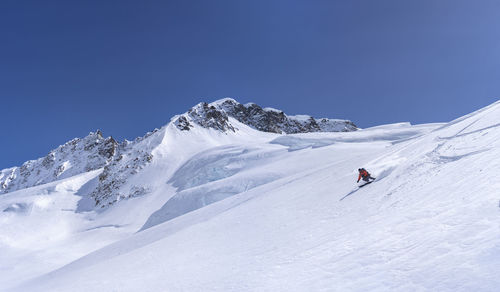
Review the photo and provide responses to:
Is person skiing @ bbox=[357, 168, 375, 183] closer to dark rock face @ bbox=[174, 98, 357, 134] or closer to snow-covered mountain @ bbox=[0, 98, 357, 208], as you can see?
snow-covered mountain @ bbox=[0, 98, 357, 208]

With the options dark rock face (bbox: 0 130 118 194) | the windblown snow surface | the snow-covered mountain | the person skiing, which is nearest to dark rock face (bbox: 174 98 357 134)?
the snow-covered mountain

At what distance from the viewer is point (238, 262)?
8547mm

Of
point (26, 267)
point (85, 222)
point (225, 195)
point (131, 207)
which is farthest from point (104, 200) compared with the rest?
point (225, 195)

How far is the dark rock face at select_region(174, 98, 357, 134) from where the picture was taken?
79.8 metres

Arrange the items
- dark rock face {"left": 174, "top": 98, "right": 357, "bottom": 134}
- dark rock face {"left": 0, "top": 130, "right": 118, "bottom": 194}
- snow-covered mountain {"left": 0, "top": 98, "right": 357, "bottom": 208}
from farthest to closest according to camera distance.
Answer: dark rock face {"left": 0, "top": 130, "right": 118, "bottom": 194}
dark rock face {"left": 174, "top": 98, "right": 357, "bottom": 134}
snow-covered mountain {"left": 0, "top": 98, "right": 357, "bottom": 208}

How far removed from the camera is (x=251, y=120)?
124m

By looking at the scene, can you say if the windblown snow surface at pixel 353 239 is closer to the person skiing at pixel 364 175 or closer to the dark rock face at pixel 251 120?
the person skiing at pixel 364 175

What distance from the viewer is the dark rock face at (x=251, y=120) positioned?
79.8 m

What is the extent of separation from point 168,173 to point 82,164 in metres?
71.2

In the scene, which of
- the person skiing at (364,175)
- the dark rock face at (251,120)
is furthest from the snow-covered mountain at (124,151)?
the person skiing at (364,175)

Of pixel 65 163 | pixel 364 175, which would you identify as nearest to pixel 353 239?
pixel 364 175

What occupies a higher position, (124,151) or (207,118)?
(207,118)

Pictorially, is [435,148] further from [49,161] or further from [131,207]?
[49,161]

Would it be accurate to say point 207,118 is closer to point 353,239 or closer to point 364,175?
point 364,175
